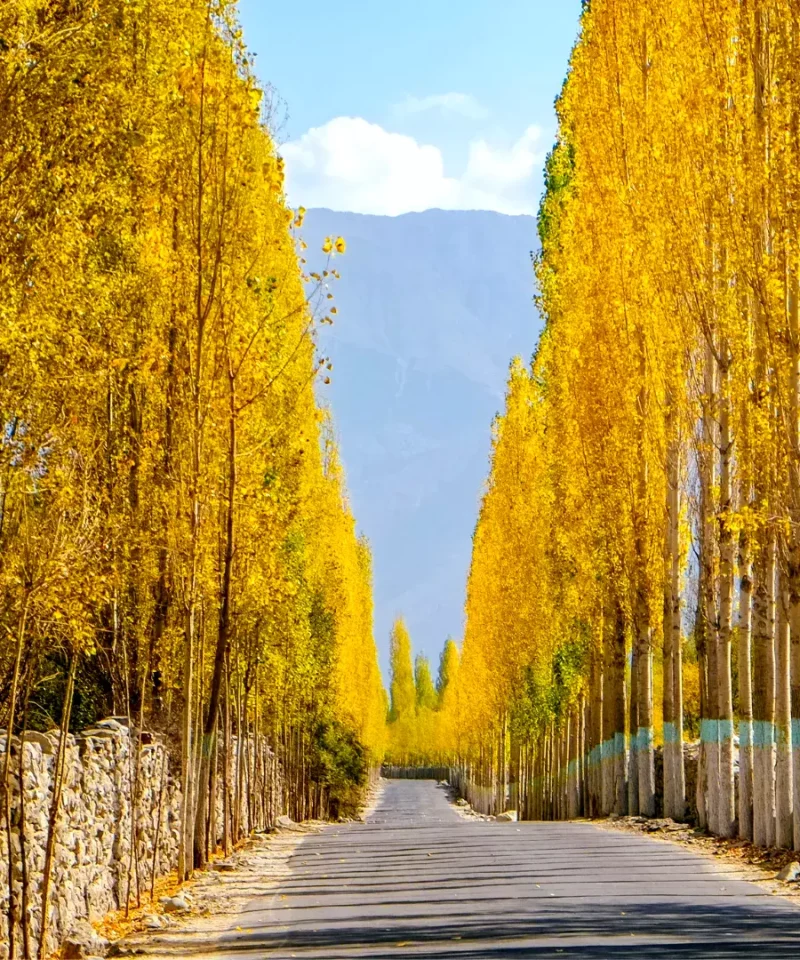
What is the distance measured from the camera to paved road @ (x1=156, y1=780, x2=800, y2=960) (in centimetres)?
976

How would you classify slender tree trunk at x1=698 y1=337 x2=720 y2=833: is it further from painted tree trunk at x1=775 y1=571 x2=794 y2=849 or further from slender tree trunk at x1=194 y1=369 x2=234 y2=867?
slender tree trunk at x1=194 y1=369 x2=234 y2=867

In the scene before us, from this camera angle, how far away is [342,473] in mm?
49562

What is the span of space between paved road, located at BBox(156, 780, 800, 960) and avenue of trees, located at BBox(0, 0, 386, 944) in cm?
246

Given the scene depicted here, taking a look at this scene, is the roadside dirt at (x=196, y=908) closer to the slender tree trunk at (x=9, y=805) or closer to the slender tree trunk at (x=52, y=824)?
the slender tree trunk at (x=52, y=824)

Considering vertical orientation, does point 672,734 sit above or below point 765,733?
below

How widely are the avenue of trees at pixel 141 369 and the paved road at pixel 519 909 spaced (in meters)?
2.46

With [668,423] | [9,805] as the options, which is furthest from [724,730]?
[9,805]

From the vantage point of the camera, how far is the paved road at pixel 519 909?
32.0ft

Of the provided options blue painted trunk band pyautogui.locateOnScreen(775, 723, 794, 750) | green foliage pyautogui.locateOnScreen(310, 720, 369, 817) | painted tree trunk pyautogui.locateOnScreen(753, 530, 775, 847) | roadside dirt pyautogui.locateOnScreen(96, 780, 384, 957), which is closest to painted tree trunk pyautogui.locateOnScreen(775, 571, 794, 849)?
blue painted trunk band pyautogui.locateOnScreen(775, 723, 794, 750)

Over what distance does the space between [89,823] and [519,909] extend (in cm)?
462

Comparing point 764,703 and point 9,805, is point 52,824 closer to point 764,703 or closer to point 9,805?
point 9,805

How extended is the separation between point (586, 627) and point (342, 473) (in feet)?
52.2

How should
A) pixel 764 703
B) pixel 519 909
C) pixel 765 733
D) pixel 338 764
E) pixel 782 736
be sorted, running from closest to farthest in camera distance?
pixel 519 909
pixel 782 736
pixel 765 733
pixel 764 703
pixel 338 764

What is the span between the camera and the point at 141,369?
57.8 ft
